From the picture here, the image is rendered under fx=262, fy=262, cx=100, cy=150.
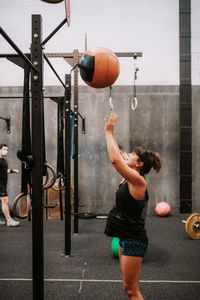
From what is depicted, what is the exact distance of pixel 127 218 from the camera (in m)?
1.94

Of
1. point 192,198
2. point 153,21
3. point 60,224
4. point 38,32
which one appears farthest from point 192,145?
point 38,32

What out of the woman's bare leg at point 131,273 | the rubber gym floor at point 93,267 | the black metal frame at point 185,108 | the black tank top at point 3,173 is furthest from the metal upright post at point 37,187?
the black metal frame at point 185,108

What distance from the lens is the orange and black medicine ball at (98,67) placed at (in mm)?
2402

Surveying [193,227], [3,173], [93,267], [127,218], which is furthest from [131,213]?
[3,173]

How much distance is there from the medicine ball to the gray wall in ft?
0.72

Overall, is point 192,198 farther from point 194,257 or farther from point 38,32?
point 38,32

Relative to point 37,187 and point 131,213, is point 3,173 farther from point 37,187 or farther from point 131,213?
point 131,213

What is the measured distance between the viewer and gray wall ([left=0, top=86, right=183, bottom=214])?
594 centimetres

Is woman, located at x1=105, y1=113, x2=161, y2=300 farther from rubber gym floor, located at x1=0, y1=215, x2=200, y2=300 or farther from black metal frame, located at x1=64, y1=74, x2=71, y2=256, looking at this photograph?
black metal frame, located at x1=64, y1=74, x2=71, y2=256

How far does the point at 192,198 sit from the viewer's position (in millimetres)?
5938

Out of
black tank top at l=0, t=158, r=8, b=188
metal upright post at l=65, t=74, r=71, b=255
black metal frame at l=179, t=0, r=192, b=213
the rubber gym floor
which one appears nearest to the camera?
the rubber gym floor

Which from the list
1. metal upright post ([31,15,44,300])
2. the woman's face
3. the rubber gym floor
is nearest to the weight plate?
the rubber gym floor

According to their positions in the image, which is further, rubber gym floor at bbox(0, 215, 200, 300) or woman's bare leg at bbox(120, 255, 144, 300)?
rubber gym floor at bbox(0, 215, 200, 300)

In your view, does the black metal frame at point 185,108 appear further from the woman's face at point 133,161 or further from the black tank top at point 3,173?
the woman's face at point 133,161
